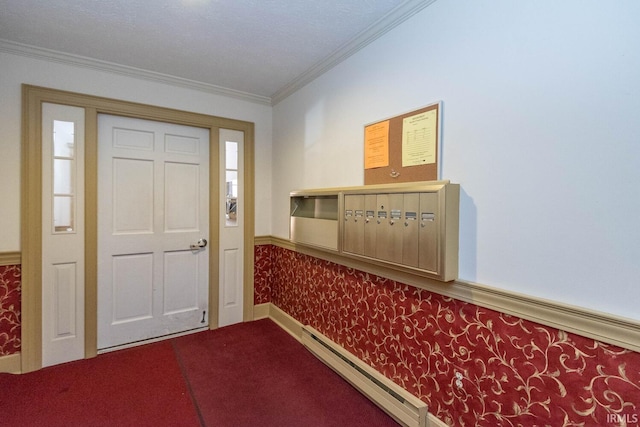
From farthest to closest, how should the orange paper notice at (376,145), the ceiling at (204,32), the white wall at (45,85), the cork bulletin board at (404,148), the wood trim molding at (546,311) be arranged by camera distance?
the white wall at (45,85)
the orange paper notice at (376,145)
the ceiling at (204,32)
the cork bulletin board at (404,148)
the wood trim molding at (546,311)

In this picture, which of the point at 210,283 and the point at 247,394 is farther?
the point at 210,283

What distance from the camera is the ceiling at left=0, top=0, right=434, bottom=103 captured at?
170 centimetres

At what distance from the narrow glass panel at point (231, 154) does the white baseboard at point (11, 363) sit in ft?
6.91

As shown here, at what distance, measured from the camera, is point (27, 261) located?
2.17 metres

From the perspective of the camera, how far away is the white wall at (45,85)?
83.3 inches

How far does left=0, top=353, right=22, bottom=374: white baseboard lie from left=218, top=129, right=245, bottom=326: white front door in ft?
4.67

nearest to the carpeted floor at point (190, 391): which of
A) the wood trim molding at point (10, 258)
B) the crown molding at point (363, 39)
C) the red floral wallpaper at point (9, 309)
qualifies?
the red floral wallpaper at point (9, 309)

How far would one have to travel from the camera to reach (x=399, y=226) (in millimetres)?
1601

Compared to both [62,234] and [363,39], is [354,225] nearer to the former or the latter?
[363,39]

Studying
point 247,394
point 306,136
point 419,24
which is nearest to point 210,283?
point 247,394

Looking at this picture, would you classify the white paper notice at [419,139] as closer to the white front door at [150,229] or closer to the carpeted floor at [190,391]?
the carpeted floor at [190,391]

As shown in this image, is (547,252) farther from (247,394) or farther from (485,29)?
(247,394)

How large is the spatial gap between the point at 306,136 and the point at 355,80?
2.29ft

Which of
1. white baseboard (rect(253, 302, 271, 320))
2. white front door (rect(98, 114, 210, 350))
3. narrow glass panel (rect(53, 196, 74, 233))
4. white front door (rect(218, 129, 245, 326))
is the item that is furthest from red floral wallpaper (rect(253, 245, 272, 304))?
narrow glass panel (rect(53, 196, 74, 233))
